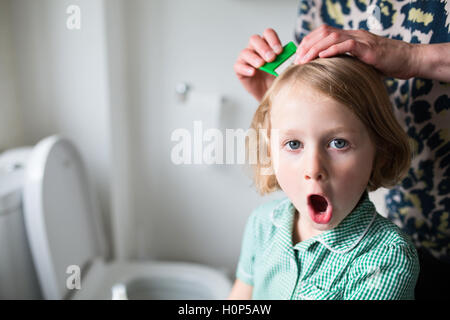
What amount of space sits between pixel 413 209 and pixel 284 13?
47 centimetres

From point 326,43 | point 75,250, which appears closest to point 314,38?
point 326,43

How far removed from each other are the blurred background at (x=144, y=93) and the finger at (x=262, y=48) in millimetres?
135

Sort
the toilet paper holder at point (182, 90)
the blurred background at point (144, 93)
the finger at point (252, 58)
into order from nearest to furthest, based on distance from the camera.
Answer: the finger at point (252, 58), the blurred background at point (144, 93), the toilet paper holder at point (182, 90)

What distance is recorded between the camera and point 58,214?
0.94 m

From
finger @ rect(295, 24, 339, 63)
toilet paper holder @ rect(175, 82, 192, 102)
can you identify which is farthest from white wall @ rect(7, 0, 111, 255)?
finger @ rect(295, 24, 339, 63)

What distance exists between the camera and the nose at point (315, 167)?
0.47 m

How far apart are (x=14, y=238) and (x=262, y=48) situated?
720 mm

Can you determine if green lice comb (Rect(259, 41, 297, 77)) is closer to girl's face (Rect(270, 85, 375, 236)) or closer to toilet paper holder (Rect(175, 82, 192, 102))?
girl's face (Rect(270, 85, 375, 236))

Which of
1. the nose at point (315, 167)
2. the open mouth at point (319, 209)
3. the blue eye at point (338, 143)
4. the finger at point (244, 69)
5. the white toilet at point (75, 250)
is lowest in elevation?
the white toilet at point (75, 250)

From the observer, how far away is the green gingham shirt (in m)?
0.52

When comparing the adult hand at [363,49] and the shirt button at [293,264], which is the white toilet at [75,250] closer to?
the shirt button at [293,264]

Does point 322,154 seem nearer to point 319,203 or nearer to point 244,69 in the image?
point 319,203

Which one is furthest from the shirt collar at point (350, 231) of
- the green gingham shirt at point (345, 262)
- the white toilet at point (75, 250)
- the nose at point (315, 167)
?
the white toilet at point (75, 250)
